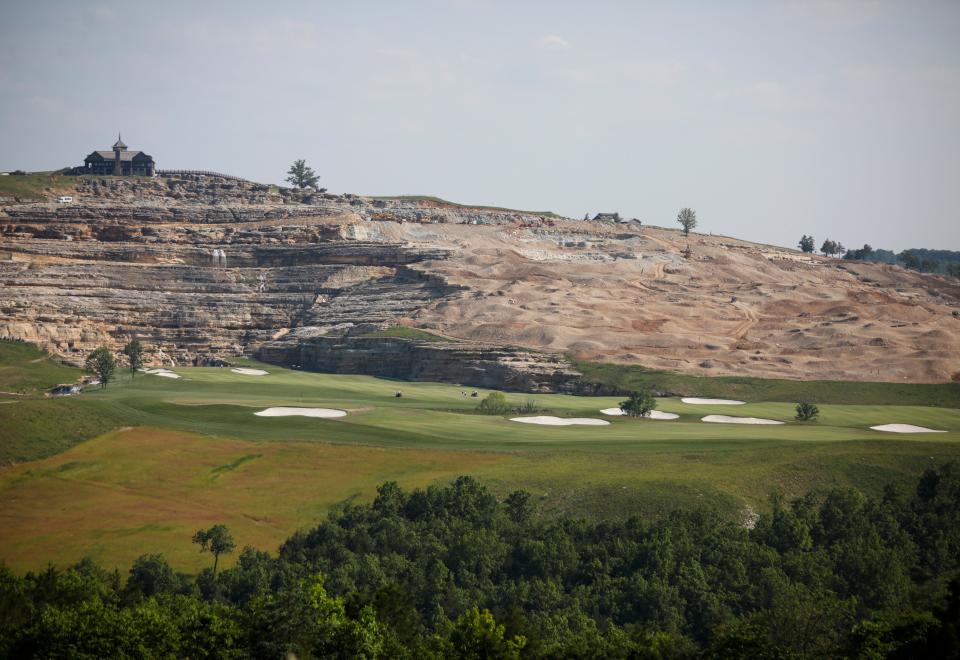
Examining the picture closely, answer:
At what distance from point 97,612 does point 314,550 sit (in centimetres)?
1831

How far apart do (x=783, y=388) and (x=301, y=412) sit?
47.8 meters

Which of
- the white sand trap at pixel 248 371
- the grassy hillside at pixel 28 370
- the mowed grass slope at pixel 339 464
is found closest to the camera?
the mowed grass slope at pixel 339 464

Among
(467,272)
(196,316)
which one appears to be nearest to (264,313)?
(196,316)

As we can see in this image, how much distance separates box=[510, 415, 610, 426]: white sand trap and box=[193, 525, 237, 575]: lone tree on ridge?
1493 inches

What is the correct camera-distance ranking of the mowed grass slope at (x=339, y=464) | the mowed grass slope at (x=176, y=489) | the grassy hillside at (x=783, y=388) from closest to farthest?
the mowed grass slope at (x=176, y=489), the mowed grass slope at (x=339, y=464), the grassy hillside at (x=783, y=388)

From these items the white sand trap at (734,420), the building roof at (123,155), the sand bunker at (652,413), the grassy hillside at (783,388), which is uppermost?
the building roof at (123,155)

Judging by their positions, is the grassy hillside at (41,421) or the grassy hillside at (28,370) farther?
the grassy hillside at (28,370)

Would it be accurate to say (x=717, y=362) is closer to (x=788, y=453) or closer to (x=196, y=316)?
(x=788, y=453)

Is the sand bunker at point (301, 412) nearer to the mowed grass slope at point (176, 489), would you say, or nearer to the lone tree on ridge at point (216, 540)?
the mowed grass slope at point (176, 489)

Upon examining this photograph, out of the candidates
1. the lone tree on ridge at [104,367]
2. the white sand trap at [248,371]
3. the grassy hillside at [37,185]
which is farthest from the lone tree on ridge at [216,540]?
the grassy hillside at [37,185]

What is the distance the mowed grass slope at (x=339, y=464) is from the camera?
65750 mm

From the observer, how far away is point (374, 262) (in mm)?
151250

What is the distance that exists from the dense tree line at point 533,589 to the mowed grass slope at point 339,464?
3.09 meters

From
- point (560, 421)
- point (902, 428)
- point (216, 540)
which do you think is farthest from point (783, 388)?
point (216, 540)
